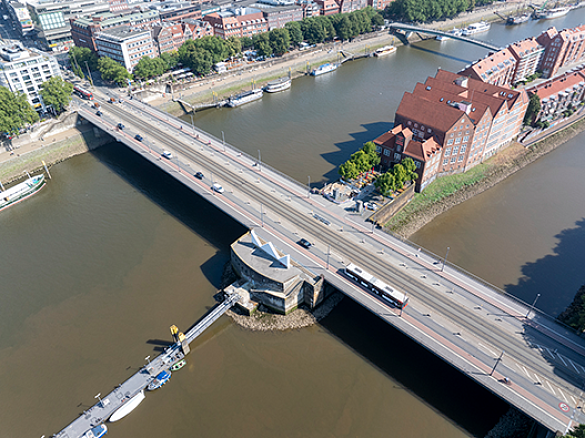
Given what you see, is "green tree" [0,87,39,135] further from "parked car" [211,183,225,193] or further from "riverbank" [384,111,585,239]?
"riverbank" [384,111,585,239]

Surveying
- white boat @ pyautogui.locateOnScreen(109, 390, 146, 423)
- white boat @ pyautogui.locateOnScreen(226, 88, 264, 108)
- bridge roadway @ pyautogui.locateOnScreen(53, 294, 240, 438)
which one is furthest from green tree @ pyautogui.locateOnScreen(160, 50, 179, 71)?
white boat @ pyautogui.locateOnScreen(109, 390, 146, 423)

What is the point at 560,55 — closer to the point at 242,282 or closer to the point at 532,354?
the point at 532,354

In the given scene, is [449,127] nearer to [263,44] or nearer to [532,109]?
[532,109]

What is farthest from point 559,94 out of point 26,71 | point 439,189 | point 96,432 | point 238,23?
point 26,71

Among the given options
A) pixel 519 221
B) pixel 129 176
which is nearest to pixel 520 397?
pixel 519 221

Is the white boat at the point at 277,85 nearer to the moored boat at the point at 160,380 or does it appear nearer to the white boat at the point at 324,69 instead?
the white boat at the point at 324,69

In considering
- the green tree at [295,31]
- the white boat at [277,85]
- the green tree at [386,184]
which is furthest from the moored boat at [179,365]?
the green tree at [295,31]

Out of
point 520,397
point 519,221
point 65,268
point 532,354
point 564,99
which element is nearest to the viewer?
point 520,397
